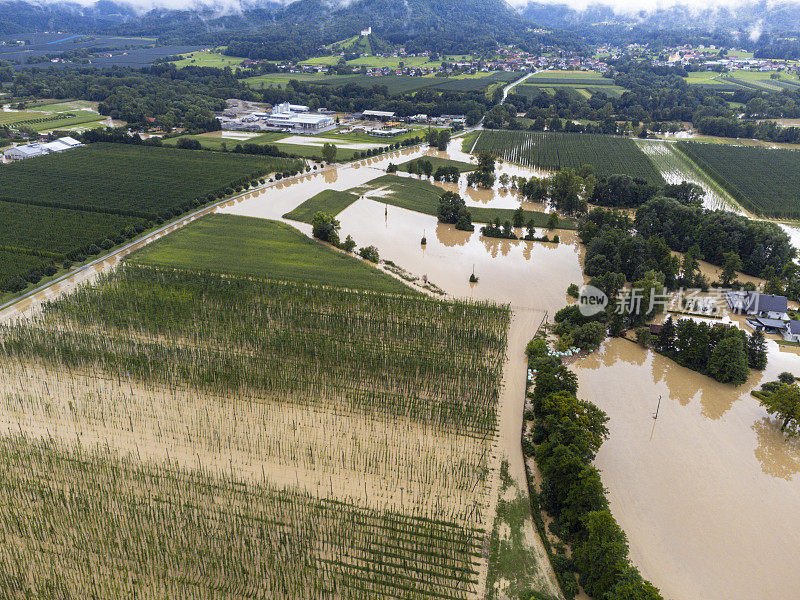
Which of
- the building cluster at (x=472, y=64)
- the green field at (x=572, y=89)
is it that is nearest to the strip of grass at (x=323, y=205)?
the green field at (x=572, y=89)

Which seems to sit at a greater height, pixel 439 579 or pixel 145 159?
pixel 145 159

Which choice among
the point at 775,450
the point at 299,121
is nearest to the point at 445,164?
the point at 299,121

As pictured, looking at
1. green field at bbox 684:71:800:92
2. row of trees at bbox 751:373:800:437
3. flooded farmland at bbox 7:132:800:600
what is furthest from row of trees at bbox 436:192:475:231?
green field at bbox 684:71:800:92

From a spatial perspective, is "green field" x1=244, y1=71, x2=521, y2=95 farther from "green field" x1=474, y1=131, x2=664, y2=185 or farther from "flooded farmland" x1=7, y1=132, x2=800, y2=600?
"flooded farmland" x1=7, y1=132, x2=800, y2=600

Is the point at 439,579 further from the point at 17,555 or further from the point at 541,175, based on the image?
the point at 541,175

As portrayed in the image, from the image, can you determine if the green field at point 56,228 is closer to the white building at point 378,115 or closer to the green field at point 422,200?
the green field at point 422,200

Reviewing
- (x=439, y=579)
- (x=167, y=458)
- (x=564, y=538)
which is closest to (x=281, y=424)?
(x=167, y=458)
